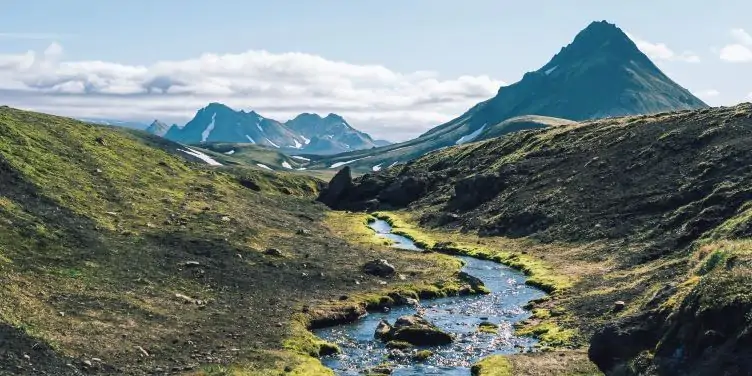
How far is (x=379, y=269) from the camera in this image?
8688 centimetres

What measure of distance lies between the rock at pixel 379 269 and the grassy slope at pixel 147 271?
179cm

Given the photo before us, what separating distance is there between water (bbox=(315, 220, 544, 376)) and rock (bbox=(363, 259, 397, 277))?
35.4 ft

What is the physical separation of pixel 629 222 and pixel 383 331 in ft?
196

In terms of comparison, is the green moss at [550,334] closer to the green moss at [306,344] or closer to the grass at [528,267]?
the grass at [528,267]

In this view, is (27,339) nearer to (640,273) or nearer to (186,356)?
(186,356)

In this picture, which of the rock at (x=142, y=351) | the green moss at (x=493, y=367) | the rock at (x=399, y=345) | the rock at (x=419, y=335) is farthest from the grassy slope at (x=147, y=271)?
the green moss at (x=493, y=367)

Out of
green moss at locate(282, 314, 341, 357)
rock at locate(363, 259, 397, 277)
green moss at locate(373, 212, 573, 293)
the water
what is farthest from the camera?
rock at locate(363, 259, 397, 277)

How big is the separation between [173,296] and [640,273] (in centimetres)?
5036

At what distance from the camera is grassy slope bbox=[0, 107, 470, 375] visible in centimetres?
4853

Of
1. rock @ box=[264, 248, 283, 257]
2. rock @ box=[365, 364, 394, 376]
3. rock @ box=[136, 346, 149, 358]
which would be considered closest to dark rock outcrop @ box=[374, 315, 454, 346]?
rock @ box=[365, 364, 394, 376]

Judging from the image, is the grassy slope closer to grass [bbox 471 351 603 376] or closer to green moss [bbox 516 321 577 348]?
grass [bbox 471 351 603 376]

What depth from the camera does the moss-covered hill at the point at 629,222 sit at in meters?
40.6

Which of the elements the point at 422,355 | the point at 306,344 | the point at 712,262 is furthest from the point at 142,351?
the point at 712,262

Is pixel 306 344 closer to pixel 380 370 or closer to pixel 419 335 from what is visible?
pixel 380 370
